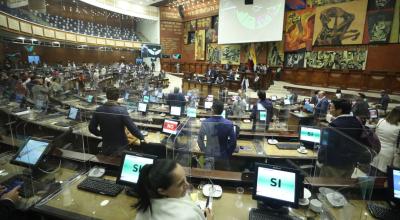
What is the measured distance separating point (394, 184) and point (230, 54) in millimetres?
17205

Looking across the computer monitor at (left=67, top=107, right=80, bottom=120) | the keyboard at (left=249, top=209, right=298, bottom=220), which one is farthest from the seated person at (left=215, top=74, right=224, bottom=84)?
the keyboard at (left=249, top=209, right=298, bottom=220)

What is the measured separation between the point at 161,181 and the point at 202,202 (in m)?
1.05

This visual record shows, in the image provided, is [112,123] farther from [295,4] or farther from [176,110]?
[295,4]

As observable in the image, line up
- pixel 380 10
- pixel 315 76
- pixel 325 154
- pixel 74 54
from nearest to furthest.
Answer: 1. pixel 325 154
2. pixel 380 10
3. pixel 315 76
4. pixel 74 54

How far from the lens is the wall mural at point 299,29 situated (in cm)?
1358

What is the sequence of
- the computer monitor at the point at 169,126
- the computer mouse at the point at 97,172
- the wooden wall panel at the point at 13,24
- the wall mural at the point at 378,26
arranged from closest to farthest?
the computer mouse at the point at 97,172
the computer monitor at the point at 169,126
the wooden wall panel at the point at 13,24
the wall mural at the point at 378,26

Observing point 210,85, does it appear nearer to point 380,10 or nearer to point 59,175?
point 380,10

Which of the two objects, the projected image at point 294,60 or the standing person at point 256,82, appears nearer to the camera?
the standing person at point 256,82

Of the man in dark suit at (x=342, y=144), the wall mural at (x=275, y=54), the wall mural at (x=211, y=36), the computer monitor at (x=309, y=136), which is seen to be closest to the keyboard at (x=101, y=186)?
the man in dark suit at (x=342, y=144)

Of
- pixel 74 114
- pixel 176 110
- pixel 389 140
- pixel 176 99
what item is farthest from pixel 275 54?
pixel 74 114

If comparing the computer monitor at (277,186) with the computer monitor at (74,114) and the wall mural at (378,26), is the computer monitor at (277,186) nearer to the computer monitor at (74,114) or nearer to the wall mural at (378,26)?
the computer monitor at (74,114)

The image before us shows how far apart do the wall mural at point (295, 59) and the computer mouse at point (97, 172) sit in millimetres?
13982

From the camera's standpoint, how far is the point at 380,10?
1105cm

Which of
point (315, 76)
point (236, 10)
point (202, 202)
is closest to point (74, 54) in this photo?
point (236, 10)
